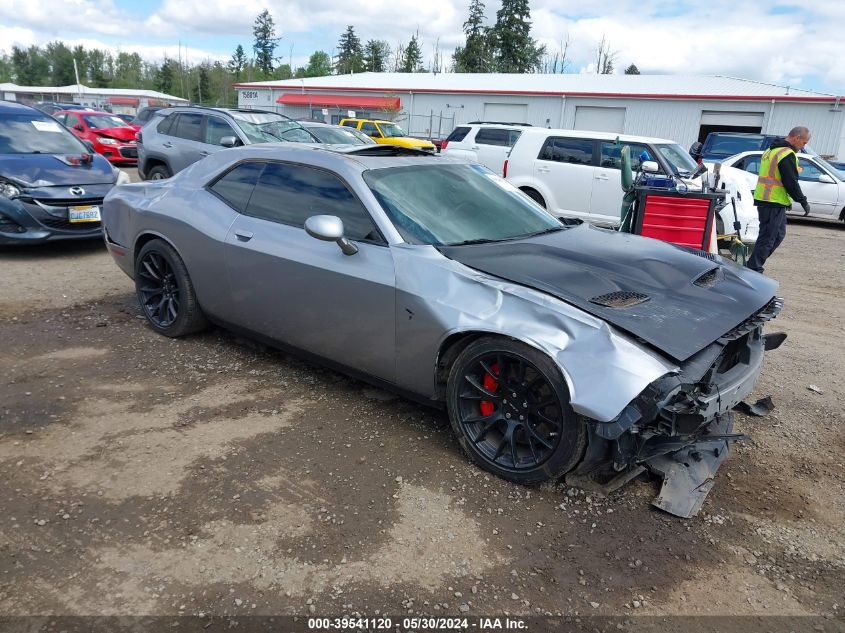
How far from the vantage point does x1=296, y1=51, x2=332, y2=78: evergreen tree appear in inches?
3863

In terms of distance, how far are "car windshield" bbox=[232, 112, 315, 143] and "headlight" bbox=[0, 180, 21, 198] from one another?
3915 mm

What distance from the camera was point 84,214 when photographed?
742 cm

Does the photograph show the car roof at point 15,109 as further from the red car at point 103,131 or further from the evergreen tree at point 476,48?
the evergreen tree at point 476,48

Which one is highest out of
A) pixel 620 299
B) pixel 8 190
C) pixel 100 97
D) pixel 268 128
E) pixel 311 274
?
pixel 100 97

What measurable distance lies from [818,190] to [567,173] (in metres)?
7.33

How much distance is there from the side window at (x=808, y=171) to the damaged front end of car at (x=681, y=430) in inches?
515

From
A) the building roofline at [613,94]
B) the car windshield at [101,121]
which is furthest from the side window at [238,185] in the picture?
the building roofline at [613,94]

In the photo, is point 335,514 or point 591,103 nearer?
point 335,514

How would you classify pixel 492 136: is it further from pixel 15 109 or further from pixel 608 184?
pixel 15 109

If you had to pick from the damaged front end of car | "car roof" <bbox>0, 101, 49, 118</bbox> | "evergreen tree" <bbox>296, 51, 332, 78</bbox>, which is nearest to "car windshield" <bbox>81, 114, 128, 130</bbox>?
"car roof" <bbox>0, 101, 49, 118</bbox>

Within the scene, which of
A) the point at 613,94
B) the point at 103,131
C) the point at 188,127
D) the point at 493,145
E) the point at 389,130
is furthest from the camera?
the point at 613,94

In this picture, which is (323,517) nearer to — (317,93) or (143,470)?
(143,470)

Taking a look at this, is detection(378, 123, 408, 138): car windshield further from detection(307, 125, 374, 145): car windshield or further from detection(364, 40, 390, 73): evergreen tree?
detection(364, 40, 390, 73): evergreen tree

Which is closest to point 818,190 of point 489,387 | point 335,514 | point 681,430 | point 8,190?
point 681,430
